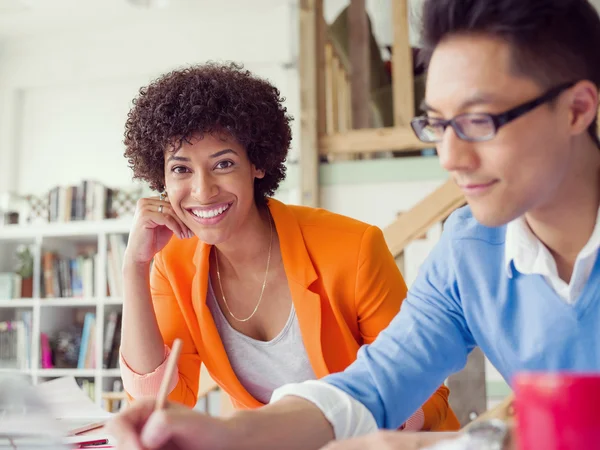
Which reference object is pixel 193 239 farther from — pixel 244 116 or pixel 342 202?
pixel 342 202


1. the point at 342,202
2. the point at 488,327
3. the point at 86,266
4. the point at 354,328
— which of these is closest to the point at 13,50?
the point at 86,266

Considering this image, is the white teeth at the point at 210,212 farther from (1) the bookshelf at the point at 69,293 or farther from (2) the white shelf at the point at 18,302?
(2) the white shelf at the point at 18,302

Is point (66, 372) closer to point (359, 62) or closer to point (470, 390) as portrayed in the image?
point (359, 62)

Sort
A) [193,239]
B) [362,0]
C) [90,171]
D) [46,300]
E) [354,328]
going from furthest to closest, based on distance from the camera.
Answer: [90,171], [46,300], [362,0], [193,239], [354,328]

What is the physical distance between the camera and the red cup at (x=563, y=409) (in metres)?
0.37

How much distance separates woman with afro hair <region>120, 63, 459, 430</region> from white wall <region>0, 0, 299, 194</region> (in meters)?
3.25

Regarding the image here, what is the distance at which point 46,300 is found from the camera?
4.11m

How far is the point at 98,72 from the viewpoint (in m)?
4.93

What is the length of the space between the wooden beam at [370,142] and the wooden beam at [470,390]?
3.45ft

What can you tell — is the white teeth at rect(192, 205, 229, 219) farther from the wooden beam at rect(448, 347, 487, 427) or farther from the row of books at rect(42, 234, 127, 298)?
the row of books at rect(42, 234, 127, 298)

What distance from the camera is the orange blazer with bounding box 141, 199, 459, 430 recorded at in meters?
1.30

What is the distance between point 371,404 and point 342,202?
69.2 inches

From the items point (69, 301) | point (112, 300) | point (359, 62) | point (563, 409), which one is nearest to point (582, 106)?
point (563, 409)

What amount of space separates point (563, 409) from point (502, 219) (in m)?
0.38
